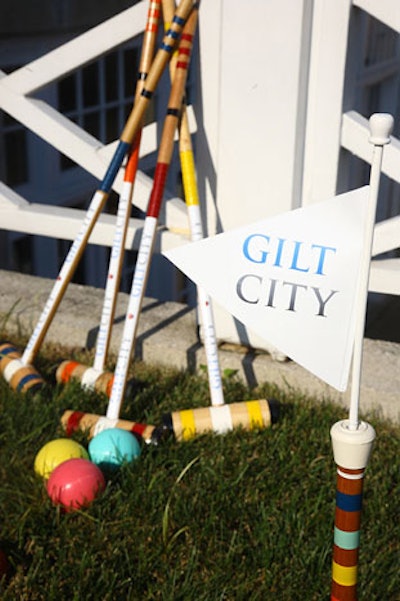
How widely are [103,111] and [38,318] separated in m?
3.09

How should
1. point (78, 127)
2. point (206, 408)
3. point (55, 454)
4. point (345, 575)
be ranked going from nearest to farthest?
point (345, 575), point (55, 454), point (206, 408), point (78, 127)

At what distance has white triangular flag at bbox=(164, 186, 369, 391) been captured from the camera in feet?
5.13

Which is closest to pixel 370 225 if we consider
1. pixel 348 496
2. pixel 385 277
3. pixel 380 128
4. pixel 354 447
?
pixel 380 128

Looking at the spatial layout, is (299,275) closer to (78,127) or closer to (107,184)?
(107,184)

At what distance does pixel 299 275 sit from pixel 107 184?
4.68ft

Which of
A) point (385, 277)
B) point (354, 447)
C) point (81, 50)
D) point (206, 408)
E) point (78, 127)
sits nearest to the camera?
point (354, 447)

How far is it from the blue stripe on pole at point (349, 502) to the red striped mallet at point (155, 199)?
3.86ft

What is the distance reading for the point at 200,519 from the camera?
2289mm

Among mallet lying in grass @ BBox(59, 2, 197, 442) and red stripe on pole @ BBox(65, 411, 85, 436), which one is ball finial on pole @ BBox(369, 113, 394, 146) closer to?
mallet lying in grass @ BBox(59, 2, 197, 442)

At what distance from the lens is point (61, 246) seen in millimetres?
5977

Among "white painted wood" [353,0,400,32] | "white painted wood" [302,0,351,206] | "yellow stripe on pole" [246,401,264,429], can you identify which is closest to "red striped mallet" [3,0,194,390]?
"white painted wood" [302,0,351,206]

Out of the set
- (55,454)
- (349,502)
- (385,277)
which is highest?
(385,277)

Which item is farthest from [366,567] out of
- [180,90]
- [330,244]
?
[180,90]

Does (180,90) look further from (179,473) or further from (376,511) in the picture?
(376,511)
